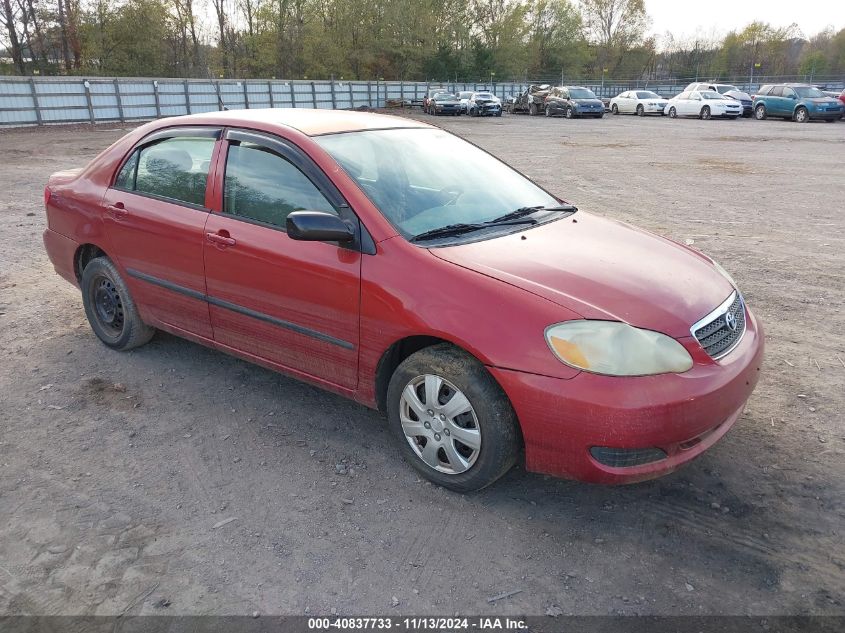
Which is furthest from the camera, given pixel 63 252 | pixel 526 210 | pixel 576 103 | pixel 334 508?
pixel 576 103

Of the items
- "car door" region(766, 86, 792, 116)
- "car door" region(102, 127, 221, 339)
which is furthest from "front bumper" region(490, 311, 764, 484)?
"car door" region(766, 86, 792, 116)

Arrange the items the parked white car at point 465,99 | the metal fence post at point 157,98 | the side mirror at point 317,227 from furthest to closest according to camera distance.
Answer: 1. the parked white car at point 465,99
2. the metal fence post at point 157,98
3. the side mirror at point 317,227

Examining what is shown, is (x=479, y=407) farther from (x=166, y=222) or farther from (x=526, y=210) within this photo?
(x=166, y=222)

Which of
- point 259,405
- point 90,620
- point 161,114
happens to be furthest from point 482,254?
point 161,114

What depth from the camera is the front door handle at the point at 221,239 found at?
3.68 m

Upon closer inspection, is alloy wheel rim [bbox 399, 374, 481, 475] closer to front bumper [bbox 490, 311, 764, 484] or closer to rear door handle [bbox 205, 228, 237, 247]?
front bumper [bbox 490, 311, 764, 484]

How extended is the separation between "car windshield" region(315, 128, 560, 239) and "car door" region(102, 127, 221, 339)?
36.6 inches

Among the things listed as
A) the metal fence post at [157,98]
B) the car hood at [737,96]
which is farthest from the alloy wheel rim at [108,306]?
the car hood at [737,96]

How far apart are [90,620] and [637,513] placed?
7.42 feet

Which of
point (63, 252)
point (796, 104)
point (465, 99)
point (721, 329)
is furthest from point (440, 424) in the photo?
point (465, 99)

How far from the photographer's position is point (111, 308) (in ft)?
15.5

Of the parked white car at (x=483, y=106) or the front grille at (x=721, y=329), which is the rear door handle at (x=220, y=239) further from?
the parked white car at (x=483, y=106)

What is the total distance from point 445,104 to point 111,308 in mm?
34541

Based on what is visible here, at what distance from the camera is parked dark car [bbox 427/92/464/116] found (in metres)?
37.1
